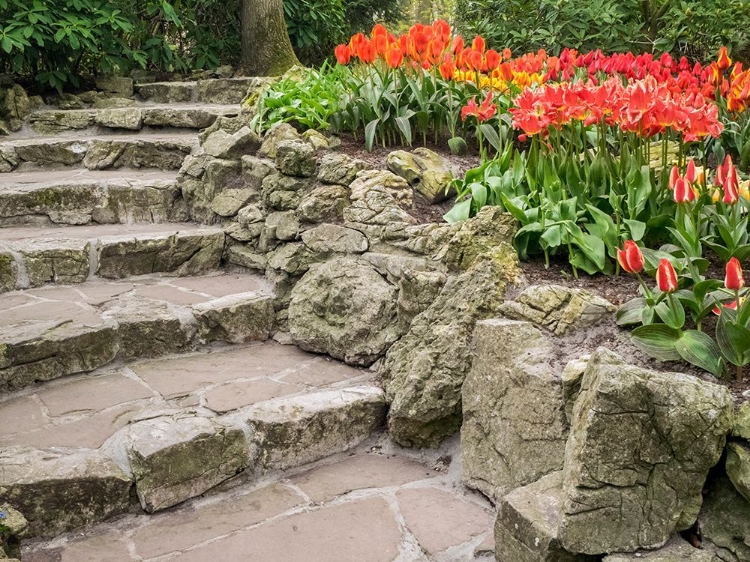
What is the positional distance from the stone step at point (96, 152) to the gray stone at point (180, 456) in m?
3.27

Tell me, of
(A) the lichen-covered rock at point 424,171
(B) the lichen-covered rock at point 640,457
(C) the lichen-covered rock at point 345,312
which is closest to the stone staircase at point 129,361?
(C) the lichen-covered rock at point 345,312

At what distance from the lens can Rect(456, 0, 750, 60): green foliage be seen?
6672 millimetres

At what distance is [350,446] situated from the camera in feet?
11.5

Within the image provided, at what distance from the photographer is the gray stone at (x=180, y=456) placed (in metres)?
2.93

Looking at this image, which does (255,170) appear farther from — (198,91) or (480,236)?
(198,91)

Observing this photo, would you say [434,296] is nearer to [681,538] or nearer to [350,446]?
[350,446]

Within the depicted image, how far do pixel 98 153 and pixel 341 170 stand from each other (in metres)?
2.42

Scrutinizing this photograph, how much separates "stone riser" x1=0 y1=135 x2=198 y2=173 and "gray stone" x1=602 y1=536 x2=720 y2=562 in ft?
15.2

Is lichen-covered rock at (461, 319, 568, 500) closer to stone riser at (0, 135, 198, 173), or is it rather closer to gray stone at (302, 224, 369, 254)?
gray stone at (302, 224, 369, 254)

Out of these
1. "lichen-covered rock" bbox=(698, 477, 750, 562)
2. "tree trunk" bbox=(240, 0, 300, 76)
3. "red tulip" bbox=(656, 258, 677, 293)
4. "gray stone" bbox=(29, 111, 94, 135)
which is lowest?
"lichen-covered rock" bbox=(698, 477, 750, 562)

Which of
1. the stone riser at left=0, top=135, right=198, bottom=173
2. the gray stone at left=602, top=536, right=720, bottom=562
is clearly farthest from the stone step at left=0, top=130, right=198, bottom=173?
the gray stone at left=602, top=536, right=720, bottom=562

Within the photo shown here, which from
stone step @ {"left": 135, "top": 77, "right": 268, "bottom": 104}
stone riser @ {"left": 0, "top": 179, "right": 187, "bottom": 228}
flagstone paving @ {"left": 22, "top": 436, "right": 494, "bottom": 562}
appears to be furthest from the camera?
stone step @ {"left": 135, "top": 77, "right": 268, "bottom": 104}

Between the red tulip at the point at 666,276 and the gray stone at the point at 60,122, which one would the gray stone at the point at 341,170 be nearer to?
the red tulip at the point at 666,276

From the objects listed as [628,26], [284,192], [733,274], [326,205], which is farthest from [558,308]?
[628,26]
